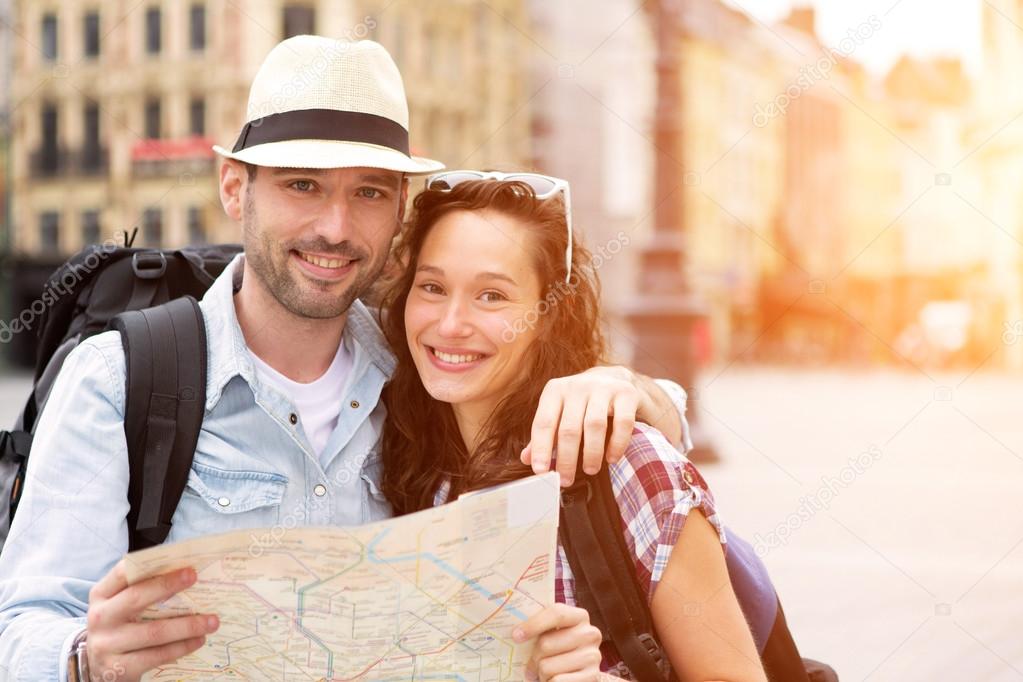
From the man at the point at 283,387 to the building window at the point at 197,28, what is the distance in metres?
28.2

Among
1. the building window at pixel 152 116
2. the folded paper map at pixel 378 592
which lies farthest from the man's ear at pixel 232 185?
the building window at pixel 152 116

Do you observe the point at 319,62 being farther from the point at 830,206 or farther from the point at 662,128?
the point at 830,206

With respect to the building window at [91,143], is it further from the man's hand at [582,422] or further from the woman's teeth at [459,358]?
the man's hand at [582,422]

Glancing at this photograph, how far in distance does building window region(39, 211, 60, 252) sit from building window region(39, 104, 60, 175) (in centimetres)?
119

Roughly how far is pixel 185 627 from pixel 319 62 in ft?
4.41

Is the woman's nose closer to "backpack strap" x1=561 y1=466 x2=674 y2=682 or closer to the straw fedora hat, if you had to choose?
the straw fedora hat

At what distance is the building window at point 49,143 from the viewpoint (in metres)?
30.4

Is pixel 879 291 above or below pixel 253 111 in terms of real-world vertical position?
below

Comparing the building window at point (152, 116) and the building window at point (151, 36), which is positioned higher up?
the building window at point (151, 36)

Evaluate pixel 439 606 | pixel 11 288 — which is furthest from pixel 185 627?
pixel 11 288

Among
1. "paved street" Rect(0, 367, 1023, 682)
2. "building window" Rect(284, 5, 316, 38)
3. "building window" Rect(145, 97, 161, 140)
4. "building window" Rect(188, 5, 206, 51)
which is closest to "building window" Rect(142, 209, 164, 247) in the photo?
"building window" Rect(145, 97, 161, 140)

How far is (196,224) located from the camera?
28.5 metres

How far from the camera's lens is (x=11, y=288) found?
2862 centimetres

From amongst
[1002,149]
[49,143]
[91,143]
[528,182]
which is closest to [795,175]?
[1002,149]
